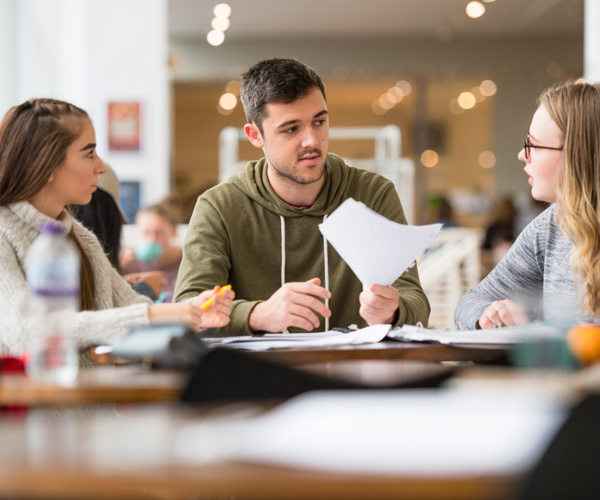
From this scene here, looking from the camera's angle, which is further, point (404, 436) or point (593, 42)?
point (593, 42)

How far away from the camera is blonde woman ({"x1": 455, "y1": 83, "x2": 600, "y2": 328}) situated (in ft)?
5.54

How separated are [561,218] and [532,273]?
171mm

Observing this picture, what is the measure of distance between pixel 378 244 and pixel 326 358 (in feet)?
0.81

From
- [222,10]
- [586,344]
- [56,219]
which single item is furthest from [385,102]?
[586,344]

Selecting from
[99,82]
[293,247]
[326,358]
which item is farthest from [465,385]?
[99,82]

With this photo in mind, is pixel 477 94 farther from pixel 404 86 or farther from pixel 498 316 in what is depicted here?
pixel 498 316

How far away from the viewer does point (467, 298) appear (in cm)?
184

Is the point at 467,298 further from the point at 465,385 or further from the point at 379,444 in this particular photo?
the point at 379,444

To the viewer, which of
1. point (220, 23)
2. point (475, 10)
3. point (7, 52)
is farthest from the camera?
point (220, 23)

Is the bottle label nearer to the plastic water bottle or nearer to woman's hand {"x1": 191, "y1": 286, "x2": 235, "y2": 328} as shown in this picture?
the plastic water bottle

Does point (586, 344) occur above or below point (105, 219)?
below

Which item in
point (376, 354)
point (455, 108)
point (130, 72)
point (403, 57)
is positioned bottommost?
point (376, 354)

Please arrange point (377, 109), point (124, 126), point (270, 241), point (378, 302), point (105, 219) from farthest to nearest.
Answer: point (377, 109), point (124, 126), point (105, 219), point (270, 241), point (378, 302)

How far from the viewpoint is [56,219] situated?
64.6 inches
